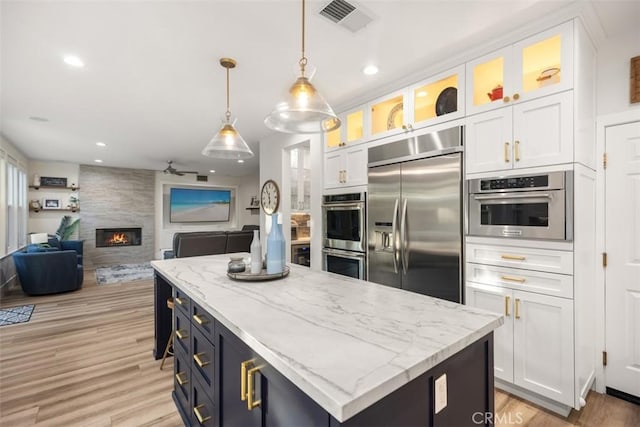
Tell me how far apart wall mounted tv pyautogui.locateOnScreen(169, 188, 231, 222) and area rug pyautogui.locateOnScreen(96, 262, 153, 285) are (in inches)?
71.1

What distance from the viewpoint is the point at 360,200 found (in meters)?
3.24

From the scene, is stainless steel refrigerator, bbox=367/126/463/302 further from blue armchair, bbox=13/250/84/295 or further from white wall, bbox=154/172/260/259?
white wall, bbox=154/172/260/259

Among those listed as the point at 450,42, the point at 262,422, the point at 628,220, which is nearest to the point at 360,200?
the point at 450,42

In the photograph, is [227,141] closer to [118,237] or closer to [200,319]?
[200,319]

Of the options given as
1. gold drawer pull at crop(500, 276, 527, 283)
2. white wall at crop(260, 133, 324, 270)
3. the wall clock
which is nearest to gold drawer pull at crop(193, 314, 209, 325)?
white wall at crop(260, 133, 324, 270)

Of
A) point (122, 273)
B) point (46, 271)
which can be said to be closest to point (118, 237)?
point (122, 273)

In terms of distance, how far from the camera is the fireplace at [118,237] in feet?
25.8

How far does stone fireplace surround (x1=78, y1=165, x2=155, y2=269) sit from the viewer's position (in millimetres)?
7672

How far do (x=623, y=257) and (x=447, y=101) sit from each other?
1736 mm

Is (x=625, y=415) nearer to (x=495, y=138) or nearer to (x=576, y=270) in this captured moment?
(x=576, y=270)

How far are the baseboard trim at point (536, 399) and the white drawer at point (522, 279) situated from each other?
2.42 feet

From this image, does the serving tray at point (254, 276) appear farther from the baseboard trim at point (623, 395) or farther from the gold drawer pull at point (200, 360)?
the baseboard trim at point (623, 395)

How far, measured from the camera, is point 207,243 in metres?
5.41

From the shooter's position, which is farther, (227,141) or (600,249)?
(227,141)
